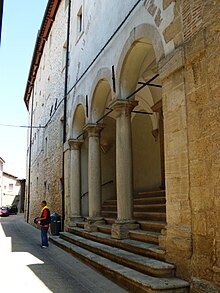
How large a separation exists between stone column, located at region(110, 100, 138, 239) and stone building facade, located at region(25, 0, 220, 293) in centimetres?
2

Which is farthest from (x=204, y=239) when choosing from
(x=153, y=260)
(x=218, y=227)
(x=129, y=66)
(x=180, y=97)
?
(x=129, y=66)

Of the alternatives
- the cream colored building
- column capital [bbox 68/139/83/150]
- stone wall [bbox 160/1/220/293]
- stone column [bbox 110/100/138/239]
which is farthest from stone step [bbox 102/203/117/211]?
the cream colored building

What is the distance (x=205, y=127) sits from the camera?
4.47m

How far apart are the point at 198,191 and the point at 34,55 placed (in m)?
21.9

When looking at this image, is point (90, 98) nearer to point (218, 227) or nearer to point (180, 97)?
point (180, 97)

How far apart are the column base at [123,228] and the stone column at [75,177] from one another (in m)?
4.84

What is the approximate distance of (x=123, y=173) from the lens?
24.3 ft

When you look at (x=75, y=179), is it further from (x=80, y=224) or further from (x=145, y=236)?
(x=145, y=236)

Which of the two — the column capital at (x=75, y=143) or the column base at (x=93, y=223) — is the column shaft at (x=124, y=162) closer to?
the column base at (x=93, y=223)

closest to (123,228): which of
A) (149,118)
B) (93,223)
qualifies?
(93,223)

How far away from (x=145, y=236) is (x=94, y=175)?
3767mm

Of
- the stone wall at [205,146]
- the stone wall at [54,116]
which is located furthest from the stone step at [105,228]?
the stone wall at [54,116]

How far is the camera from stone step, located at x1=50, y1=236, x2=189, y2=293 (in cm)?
436

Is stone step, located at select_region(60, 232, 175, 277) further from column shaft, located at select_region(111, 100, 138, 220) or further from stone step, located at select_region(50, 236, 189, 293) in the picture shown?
column shaft, located at select_region(111, 100, 138, 220)
